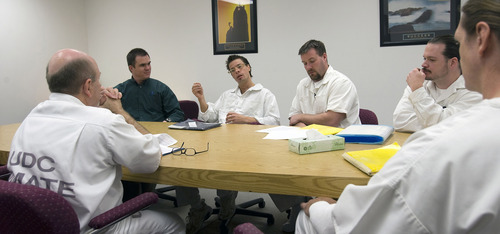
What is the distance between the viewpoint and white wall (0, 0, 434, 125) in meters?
3.74

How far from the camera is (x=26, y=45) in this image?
4.12 meters

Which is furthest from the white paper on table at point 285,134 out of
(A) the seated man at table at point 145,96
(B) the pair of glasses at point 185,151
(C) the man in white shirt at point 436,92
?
(A) the seated man at table at point 145,96

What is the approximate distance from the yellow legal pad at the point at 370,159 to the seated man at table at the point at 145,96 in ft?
7.85

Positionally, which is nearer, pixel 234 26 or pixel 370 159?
pixel 370 159

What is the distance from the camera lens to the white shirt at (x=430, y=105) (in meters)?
1.99

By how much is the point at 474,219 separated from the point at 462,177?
74 millimetres

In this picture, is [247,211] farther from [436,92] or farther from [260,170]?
[436,92]

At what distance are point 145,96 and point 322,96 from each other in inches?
72.5

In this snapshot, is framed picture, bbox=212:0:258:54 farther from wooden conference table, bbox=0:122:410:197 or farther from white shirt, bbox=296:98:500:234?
white shirt, bbox=296:98:500:234

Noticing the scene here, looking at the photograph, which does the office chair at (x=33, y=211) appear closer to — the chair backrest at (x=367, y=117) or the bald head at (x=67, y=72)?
the bald head at (x=67, y=72)

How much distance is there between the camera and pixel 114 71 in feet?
16.3

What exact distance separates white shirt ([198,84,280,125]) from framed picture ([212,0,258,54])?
1014 mm

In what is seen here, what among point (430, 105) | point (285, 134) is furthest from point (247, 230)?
point (430, 105)

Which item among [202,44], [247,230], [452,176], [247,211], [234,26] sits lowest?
[247,211]
